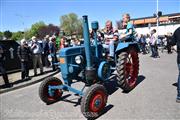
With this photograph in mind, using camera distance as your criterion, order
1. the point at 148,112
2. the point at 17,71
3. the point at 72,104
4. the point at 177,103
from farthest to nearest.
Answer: the point at 17,71 < the point at 72,104 < the point at 177,103 < the point at 148,112

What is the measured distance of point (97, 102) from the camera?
18.6 ft

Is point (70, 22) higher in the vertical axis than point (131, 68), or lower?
higher

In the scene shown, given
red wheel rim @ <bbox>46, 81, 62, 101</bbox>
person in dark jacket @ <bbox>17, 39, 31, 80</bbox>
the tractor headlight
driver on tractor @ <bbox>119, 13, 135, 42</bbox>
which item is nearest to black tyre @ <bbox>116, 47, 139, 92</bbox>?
driver on tractor @ <bbox>119, 13, 135, 42</bbox>

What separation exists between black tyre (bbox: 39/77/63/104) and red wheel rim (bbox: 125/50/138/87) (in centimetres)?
216

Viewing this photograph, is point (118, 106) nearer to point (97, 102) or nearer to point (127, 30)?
point (97, 102)

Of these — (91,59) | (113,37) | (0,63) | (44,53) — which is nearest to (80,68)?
(91,59)

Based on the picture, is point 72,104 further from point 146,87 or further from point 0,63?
point 0,63

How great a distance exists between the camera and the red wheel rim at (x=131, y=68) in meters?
7.83

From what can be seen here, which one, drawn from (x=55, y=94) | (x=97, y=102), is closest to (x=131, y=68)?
(x=55, y=94)

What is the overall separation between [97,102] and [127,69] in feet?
8.09

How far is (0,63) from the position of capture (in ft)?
31.0

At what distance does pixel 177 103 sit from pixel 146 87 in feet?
6.02

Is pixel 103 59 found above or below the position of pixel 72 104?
above

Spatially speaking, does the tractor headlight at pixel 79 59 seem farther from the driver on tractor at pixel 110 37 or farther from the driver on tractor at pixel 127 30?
the driver on tractor at pixel 127 30
